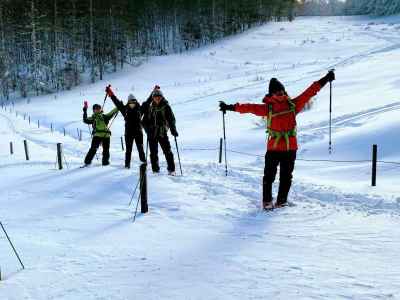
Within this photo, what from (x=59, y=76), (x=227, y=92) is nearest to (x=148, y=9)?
(x=59, y=76)

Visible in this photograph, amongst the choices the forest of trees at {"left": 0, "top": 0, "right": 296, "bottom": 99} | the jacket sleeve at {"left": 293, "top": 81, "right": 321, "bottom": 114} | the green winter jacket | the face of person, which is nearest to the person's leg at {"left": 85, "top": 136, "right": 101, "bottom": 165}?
the green winter jacket

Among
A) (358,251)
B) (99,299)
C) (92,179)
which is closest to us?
(99,299)

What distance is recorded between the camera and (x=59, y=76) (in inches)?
1885

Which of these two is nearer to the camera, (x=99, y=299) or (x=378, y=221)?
(x=99, y=299)

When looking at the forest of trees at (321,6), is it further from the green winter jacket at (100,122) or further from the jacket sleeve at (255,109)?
the jacket sleeve at (255,109)

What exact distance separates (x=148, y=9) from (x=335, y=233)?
57.7 metres

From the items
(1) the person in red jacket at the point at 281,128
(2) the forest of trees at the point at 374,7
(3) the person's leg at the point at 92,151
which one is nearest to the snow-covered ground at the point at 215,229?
(1) the person in red jacket at the point at 281,128

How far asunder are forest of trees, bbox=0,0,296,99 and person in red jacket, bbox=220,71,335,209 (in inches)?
1585

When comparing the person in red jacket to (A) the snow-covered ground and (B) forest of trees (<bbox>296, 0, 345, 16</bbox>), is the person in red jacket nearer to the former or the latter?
(A) the snow-covered ground

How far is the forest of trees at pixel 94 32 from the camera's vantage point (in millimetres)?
47531

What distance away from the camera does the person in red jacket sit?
6633 mm

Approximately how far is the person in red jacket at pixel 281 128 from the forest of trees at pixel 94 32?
40268mm

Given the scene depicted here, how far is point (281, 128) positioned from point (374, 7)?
67.3 m

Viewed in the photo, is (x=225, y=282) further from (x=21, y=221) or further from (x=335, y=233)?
(x=21, y=221)
